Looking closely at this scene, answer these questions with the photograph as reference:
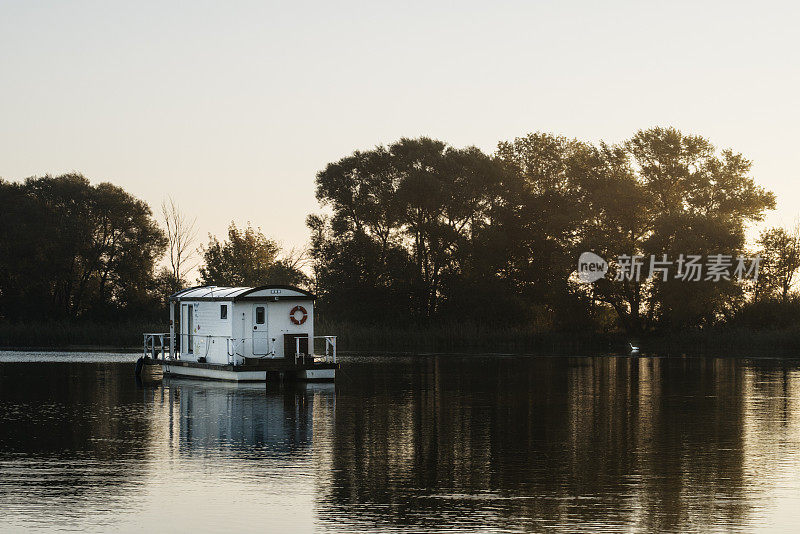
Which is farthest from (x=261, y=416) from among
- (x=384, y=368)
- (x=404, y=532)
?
(x=384, y=368)

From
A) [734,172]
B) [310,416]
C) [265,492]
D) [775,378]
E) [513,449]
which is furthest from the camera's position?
[734,172]

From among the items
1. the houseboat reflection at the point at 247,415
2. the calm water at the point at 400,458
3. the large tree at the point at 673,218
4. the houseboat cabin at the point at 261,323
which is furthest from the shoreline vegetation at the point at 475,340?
the houseboat reflection at the point at 247,415

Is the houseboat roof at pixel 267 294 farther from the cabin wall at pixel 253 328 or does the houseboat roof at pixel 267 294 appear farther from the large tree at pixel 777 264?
the large tree at pixel 777 264

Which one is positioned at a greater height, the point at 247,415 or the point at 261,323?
the point at 261,323

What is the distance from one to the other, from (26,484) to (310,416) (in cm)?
1206

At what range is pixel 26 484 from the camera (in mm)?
17328

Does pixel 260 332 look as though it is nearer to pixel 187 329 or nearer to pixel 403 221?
pixel 187 329

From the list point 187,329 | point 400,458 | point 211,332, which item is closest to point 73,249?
point 187,329

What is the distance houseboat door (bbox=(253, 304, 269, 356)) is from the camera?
42.6 m

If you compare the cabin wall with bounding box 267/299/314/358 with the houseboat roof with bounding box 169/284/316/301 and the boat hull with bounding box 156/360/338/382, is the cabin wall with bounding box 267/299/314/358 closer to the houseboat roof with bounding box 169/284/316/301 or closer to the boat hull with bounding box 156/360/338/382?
the houseboat roof with bounding box 169/284/316/301

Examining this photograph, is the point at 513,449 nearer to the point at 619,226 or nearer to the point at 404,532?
the point at 404,532

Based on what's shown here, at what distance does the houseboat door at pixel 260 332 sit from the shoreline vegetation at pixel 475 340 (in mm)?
26694

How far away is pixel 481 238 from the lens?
286 feet

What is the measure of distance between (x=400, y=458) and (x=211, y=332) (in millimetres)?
25226
